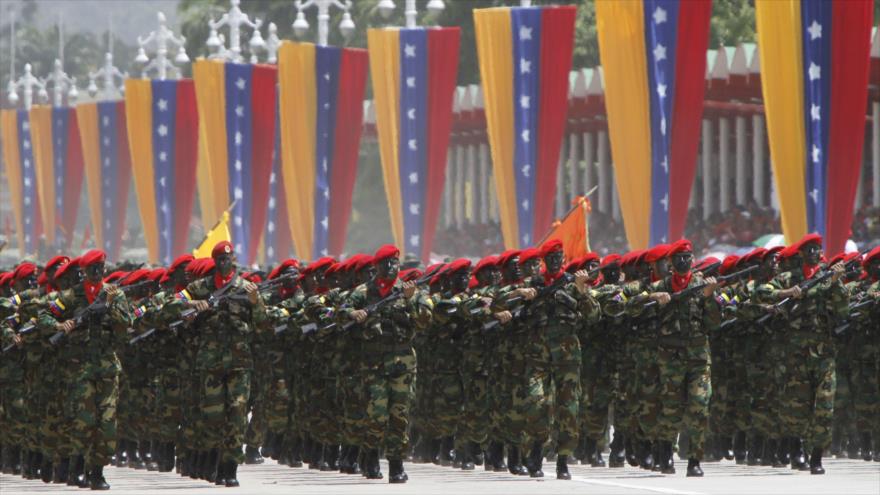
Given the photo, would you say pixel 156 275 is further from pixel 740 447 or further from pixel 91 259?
pixel 740 447

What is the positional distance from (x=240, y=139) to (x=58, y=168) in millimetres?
17699

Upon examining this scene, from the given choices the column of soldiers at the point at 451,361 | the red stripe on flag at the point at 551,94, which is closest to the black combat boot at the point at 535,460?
the column of soldiers at the point at 451,361

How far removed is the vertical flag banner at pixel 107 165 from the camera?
1908 inches

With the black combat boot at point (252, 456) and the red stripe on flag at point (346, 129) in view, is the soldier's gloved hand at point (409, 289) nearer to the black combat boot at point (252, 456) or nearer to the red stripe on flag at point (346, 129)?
the black combat boot at point (252, 456)

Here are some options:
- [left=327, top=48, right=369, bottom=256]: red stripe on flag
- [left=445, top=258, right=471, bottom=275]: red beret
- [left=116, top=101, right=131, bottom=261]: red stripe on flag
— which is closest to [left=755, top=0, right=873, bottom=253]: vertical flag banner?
[left=445, top=258, right=471, bottom=275]: red beret

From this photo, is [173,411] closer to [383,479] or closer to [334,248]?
[383,479]

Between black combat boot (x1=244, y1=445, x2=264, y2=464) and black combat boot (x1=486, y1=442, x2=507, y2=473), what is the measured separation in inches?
102

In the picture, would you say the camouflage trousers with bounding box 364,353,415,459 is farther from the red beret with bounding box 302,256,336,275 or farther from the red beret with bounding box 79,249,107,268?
the red beret with bounding box 79,249,107,268

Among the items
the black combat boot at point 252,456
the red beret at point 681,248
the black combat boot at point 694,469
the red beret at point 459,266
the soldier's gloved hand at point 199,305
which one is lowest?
the black combat boot at point 252,456

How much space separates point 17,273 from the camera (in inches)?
602

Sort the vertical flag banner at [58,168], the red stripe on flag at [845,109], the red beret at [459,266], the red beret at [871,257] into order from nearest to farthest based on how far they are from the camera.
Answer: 1. the red beret at [459,266]
2. the red beret at [871,257]
3. the red stripe on flag at [845,109]
4. the vertical flag banner at [58,168]

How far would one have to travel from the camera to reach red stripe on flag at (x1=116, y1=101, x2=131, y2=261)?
48.2m

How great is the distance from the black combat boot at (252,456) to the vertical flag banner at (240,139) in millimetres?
19689

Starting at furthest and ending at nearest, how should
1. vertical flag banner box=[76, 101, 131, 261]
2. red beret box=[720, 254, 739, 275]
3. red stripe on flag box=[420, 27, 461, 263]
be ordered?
vertical flag banner box=[76, 101, 131, 261] → red stripe on flag box=[420, 27, 461, 263] → red beret box=[720, 254, 739, 275]
